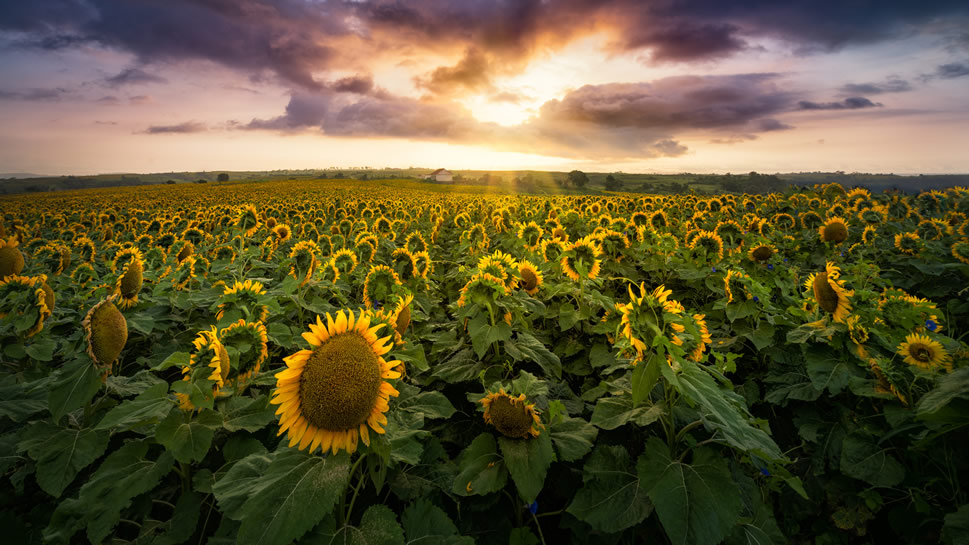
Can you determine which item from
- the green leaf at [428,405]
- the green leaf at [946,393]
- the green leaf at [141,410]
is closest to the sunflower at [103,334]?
the green leaf at [141,410]

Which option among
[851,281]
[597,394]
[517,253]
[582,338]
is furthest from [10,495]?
[851,281]

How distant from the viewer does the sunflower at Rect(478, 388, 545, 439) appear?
2252 millimetres

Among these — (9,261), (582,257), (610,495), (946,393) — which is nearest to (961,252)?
(582,257)

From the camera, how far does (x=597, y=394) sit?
3.08m

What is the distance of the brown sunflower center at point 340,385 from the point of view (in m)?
1.63

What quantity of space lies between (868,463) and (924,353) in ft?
3.11

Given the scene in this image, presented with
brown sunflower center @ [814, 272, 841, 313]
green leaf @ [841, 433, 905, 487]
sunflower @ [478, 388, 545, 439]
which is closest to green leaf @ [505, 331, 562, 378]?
sunflower @ [478, 388, 545, 439]

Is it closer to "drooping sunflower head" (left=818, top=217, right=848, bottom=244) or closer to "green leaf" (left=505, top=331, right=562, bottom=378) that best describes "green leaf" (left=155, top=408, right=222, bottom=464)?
"green leaf" (left=505, top=331, right=562, bottom=378)

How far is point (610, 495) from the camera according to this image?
221 cm

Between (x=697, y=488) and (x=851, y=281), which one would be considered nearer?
(x=697, y=488)

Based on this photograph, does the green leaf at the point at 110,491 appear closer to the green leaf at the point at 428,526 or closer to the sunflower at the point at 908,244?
the green leaf at the point at 428,526

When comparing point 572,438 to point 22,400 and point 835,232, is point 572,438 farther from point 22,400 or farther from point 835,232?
point 835,232

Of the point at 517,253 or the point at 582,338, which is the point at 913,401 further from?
the point at 517,253

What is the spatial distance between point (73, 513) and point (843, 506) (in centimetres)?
517
